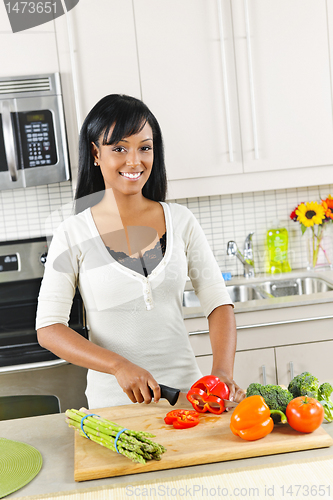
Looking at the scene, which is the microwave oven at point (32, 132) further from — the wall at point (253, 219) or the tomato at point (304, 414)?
the tomato at point (304, 414)

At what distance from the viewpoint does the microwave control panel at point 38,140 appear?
1.94 metres

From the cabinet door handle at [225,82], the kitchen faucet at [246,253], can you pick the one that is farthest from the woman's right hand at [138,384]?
the kitchen faucet at [246,253]

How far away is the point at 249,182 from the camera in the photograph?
213cm

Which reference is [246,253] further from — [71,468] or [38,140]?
[71,468]

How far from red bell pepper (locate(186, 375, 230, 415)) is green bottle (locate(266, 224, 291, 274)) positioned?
1472 millimetres

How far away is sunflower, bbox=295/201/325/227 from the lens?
7.68 feet

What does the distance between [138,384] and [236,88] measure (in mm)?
1506

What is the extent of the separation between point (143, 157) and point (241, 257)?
1.27m

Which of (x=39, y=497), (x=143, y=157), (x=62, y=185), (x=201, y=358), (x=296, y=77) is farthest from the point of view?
(x=62, y=185)

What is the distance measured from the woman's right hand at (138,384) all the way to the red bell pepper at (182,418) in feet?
0.15

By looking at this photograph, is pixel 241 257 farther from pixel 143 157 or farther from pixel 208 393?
pixel 208 393

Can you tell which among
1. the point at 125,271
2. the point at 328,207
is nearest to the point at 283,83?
the point at 328,207

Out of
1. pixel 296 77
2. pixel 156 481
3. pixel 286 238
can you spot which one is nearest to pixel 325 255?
pixel 286 238

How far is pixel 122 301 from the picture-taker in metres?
1.20
